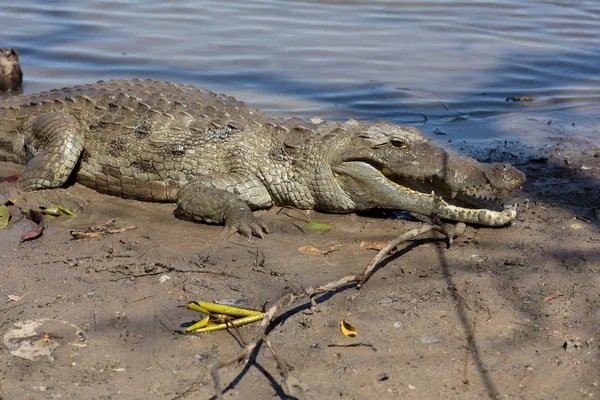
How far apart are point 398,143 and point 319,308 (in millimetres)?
1728

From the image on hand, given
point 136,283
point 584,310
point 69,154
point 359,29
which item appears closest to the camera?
point 584,310

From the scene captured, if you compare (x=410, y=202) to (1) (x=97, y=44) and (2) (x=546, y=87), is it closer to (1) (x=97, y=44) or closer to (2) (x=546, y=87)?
(2) (x=546, y=87)

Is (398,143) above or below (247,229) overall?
above

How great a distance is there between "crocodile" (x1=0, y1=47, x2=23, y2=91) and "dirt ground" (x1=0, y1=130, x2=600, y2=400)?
385cm

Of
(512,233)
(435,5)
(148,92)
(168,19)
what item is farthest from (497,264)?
(435,5)

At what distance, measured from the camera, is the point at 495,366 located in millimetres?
3125

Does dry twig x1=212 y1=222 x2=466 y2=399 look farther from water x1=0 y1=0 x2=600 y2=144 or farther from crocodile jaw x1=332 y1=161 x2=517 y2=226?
water x1=0 y1=0 x2=600 y2=144

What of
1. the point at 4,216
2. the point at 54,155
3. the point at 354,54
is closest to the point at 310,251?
the point at 4,216

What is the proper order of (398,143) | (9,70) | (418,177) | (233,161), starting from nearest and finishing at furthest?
(418,177) < (398,143) < (233,161) < (9,70)

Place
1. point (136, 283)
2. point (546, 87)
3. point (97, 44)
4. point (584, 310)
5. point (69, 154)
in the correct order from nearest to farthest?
point (584, 310), point (136, 283), point (69, 154), point (546, 87), point (97, 44)

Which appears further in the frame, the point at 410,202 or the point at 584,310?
the point at 410,202

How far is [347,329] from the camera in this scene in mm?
3436

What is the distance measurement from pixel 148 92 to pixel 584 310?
3.76 meters

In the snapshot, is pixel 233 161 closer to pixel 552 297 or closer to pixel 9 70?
pixel 552 297
